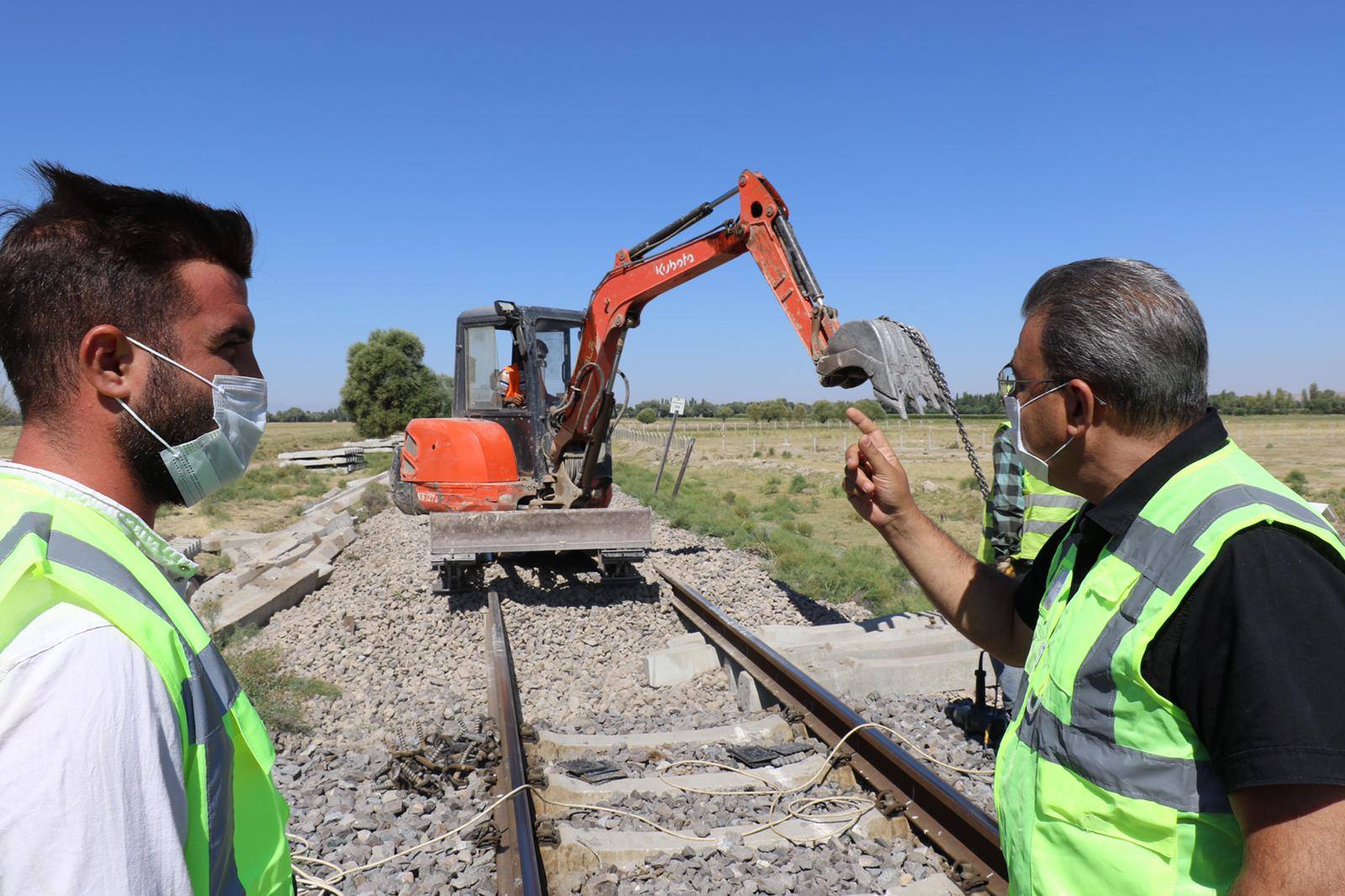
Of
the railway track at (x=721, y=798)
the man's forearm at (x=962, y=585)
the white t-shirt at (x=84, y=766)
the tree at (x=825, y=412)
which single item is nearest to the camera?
the white t-shirt at (x=84, y=766)

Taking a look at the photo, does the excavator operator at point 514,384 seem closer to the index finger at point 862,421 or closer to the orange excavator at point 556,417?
the orange excavator at point 556,417

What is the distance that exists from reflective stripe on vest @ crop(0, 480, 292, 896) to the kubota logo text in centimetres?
720

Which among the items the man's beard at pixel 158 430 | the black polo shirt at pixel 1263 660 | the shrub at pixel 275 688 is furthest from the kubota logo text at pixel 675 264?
the black polo shirt at pixel 1263 660

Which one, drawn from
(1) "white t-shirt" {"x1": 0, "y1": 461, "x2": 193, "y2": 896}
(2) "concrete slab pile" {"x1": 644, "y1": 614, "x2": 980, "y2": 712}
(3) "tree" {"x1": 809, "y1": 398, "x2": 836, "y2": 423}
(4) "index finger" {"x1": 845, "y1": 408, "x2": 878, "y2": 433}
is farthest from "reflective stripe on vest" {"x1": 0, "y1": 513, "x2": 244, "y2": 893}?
(3) "tree" {"x1": 809, "y1": 398, "x2": 836, "y2": 423}

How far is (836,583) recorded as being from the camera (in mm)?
10414

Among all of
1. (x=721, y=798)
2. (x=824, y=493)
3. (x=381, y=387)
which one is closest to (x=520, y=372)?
(x=721, y=798)

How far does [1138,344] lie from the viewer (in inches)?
71.4

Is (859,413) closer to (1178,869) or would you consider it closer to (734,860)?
(1178,869)

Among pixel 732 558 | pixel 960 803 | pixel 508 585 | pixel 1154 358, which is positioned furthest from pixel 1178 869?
pixel 732 558

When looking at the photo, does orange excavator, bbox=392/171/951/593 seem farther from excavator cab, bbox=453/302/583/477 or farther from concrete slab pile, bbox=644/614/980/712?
concrete slab pile, bbox=644/614/980/712

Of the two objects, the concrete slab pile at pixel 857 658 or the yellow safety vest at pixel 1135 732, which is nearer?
the yellow safety vest at pixel 1135 732

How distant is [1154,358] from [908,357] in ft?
11.0

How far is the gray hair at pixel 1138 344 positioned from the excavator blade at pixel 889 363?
293cm

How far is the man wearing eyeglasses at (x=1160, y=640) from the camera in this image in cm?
137
